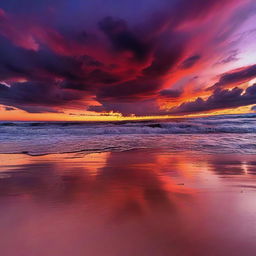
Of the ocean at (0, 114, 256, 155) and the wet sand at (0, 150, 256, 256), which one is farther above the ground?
the ocean at (0, 114, 256, 155)

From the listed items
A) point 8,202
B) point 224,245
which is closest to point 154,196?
point 224,245

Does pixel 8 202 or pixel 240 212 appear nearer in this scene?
pixel 240 212

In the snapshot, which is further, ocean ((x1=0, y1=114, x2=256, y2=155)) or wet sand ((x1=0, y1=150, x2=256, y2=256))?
ocean ((x1=0, y1=114, x2=256, y2=155))

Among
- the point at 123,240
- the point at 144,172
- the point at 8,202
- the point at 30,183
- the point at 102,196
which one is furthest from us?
the point at 144,172

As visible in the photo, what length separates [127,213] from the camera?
169 cm

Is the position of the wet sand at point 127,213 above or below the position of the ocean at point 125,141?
below

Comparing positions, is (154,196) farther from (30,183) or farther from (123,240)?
(30,183)

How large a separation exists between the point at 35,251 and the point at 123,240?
2.02 ft

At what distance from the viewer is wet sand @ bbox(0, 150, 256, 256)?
1.22m

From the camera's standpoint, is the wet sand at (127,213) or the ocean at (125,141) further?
the ocean at (125,141)

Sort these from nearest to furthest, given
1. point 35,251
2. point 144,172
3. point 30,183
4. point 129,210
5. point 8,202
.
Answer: point 35,251, point 129,210, point 8,202, point 30,183, point 144,172

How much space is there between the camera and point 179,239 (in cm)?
129

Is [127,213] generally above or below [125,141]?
below

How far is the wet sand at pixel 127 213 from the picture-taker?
1221 millimetres
